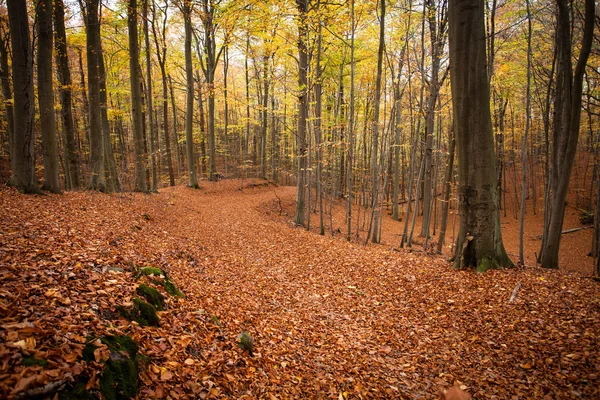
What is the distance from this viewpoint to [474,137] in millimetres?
6539

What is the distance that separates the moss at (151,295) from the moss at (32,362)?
1.76m

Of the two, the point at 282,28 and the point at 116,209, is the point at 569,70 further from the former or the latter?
the point at 116,209

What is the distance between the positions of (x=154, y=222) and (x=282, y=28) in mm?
9477

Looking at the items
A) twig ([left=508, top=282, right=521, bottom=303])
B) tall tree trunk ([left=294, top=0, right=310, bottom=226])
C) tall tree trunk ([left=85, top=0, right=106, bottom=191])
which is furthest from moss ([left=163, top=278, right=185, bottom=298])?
tall tree trunk ([left=85, top=0, right=106, bottom=191])

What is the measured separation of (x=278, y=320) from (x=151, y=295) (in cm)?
229

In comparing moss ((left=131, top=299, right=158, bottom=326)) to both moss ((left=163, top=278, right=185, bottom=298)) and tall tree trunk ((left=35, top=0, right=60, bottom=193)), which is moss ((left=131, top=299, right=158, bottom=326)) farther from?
tall tree trunk ((left=35, top=0, right=60, bottom=193))

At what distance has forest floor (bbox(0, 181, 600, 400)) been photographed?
2.71 m

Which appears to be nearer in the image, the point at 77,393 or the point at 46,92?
the point at 77,393

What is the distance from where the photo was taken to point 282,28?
1211cm

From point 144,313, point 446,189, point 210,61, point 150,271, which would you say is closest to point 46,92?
point 150,271

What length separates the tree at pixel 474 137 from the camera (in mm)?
6340

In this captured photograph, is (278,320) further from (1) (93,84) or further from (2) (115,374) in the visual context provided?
(1) (93,84)

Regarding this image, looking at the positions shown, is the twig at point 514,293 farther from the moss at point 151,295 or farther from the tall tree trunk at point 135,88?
the tall tree trunk at point 135,88

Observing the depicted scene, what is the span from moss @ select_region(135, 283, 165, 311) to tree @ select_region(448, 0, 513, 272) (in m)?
6.58
